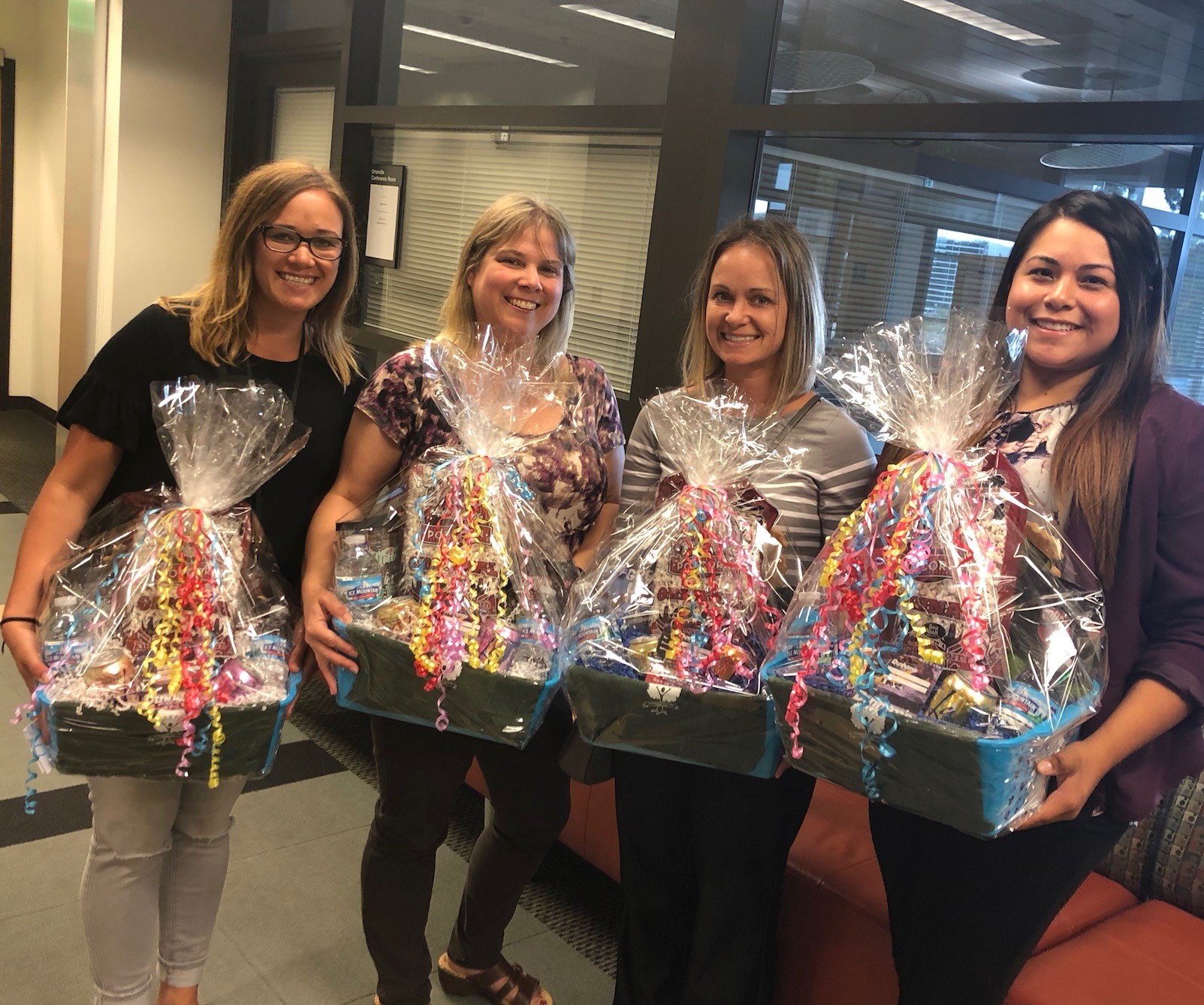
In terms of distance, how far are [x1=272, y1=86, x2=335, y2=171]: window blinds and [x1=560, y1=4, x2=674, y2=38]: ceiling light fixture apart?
1507 mm

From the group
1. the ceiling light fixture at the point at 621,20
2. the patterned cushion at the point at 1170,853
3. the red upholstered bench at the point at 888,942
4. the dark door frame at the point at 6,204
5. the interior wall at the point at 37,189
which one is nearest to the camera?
the red upholstered bench at the point at 888,942

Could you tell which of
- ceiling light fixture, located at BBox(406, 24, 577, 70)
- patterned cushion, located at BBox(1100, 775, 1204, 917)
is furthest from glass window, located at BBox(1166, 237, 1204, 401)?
ceiling light fixture, located at BBox(406, 24, 577, 70)

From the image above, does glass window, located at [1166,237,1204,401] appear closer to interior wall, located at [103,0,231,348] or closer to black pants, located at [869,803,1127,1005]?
black pants, located at [869,803,1127,1005]

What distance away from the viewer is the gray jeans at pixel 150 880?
161 centimetres

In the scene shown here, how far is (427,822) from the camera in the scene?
1772 millimetres

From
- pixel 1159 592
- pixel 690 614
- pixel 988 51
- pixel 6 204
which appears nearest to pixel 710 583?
pixel 690 614

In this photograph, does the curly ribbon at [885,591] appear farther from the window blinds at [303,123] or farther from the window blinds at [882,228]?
the window blinds at [303,123]

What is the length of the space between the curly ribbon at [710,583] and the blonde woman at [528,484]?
1.07 ft

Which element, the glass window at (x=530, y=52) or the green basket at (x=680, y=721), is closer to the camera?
the green basket at (x=680, y=721)

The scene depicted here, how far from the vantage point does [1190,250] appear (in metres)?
2.10

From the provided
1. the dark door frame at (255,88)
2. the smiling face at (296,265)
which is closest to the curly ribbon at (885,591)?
the smiling face at (296,265)

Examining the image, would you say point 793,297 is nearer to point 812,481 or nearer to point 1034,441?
point 812,481

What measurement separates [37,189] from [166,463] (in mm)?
6815

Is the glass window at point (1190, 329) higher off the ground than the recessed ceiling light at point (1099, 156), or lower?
lower
